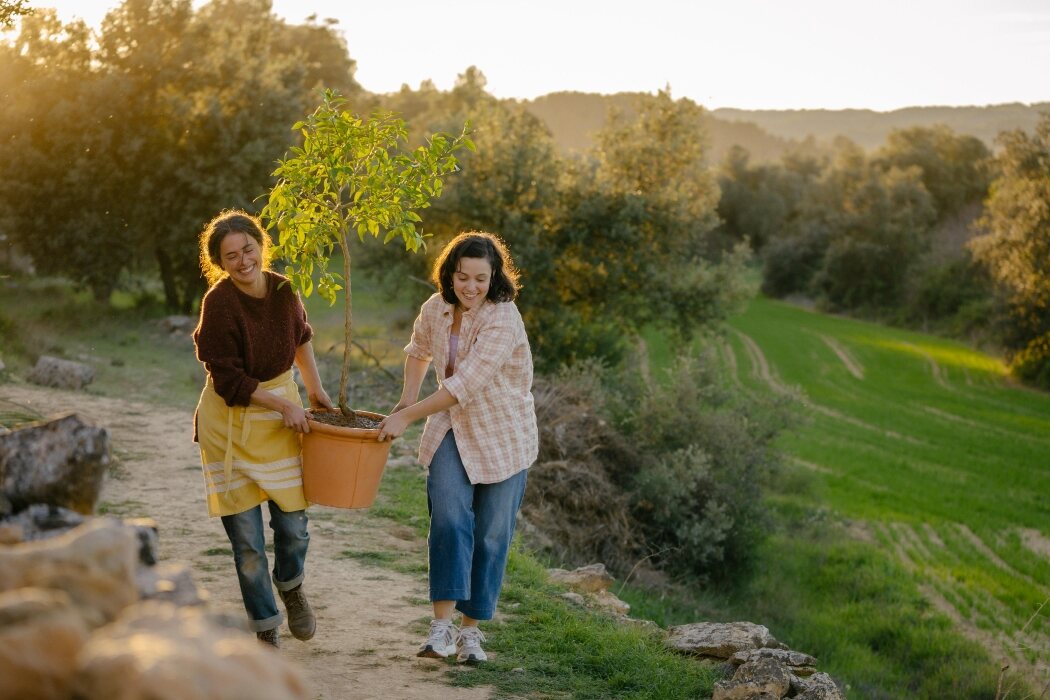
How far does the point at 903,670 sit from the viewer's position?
1147cm

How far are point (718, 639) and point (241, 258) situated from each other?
13.8 feet

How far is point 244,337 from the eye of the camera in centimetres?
511

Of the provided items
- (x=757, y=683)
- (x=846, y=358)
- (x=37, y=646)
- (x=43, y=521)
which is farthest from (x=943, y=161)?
→ (x=37, y=646)

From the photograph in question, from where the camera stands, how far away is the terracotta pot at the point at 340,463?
16.9ft

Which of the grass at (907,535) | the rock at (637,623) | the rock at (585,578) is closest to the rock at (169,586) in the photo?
the grass at (907,535)

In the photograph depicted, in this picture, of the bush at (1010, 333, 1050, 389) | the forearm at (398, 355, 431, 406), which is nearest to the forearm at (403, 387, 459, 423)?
the forearm at (398, 355, 431, 406)

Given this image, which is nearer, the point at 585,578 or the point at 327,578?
the point at 327,578

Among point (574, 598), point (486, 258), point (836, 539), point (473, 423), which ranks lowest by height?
point (836, 539)

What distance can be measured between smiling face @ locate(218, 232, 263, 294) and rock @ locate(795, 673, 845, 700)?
3.86 metres

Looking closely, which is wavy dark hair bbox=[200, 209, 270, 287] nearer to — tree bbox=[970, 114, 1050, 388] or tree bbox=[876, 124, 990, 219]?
tree bbox=[970, 114, 1050, 388]

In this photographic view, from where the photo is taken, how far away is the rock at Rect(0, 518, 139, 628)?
7.23 ft

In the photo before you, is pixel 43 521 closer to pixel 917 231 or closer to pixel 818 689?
pixel 818 689

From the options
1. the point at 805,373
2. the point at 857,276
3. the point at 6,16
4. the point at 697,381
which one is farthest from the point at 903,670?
the point at 857,276

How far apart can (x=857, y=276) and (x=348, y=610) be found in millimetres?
56126
